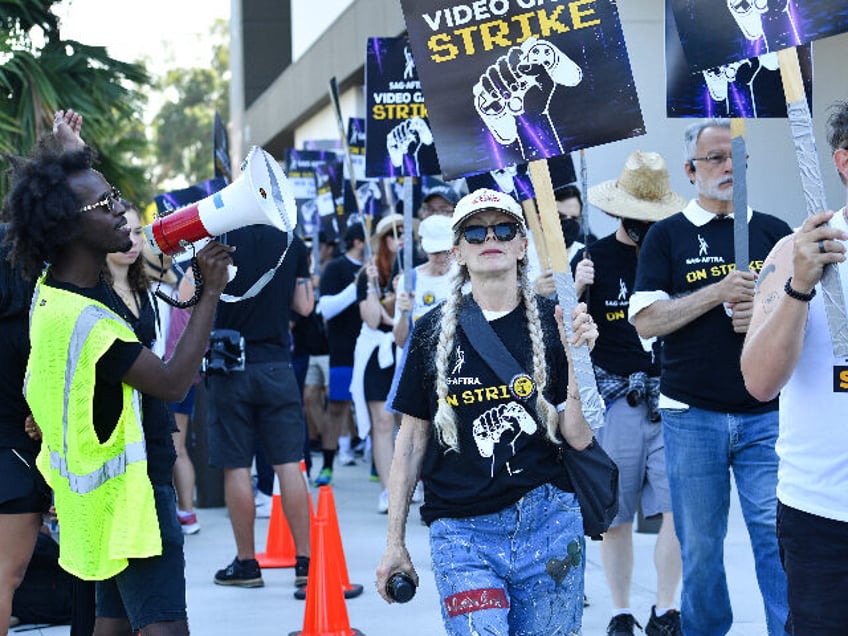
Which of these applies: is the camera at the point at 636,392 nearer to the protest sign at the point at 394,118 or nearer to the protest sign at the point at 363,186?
the protest sign at the point at 394,118

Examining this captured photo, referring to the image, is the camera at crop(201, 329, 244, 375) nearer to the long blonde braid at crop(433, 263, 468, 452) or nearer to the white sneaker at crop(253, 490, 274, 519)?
the white sneaker at crop(253, 490, 274, 519)

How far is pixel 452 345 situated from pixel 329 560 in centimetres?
262

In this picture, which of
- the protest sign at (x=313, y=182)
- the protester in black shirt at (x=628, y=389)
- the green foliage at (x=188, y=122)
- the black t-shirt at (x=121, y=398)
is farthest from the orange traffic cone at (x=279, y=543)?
the green foliage at (x=188, y=122)

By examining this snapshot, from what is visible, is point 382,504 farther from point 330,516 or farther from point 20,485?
point 20,485

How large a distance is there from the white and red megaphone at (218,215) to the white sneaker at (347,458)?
9853 millimetres

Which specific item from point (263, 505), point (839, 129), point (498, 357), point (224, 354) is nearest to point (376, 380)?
point (263, 505)

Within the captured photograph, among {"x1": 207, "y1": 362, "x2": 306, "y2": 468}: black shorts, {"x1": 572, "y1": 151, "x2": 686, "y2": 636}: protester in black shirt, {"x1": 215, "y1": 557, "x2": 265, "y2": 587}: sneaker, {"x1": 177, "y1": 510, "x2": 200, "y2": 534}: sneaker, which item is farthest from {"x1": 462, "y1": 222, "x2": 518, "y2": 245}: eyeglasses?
{"x1": 177, "y1": 510, "x2": 200, "y2": 534}: sneaker

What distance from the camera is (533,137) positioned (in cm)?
437

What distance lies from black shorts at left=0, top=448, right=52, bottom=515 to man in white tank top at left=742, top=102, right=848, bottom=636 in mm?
2585

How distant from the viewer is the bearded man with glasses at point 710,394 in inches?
211

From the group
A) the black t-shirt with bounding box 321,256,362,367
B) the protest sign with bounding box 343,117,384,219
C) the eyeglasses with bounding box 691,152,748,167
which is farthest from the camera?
the protest sign with bounding box 343,117,384,219

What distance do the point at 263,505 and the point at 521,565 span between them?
689 centimetres

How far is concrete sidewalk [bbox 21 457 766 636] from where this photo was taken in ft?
23.1

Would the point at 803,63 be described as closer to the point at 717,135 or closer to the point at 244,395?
the point at 717,135
